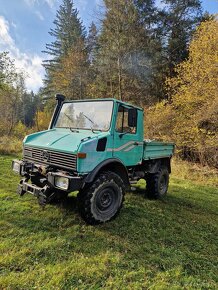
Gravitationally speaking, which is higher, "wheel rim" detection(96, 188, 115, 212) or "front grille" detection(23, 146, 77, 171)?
"front grille" detection(23, 146, 77, 171)

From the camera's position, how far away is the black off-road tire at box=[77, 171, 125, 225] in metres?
3.44

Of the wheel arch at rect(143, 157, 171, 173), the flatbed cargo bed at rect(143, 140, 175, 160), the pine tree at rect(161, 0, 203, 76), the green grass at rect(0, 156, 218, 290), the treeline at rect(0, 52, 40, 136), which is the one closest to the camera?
the green grass at rect(0, 156, 218, 290)

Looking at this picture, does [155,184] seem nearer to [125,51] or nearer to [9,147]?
[9,147]

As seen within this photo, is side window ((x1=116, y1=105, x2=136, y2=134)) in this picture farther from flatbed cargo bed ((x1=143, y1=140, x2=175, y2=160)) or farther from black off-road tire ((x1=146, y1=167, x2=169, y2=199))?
black off-road tire ((x1=146, y1=167, x2=169, y2=199))

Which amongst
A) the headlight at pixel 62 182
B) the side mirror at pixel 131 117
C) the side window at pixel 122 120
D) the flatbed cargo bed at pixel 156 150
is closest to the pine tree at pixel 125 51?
the flatbed cargo bed at pixel 156 150

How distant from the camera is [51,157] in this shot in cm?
363

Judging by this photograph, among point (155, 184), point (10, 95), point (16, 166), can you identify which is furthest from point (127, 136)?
point (10, 95)

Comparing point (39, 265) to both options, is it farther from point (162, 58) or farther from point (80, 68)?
point (80, 68)

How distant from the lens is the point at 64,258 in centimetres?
278

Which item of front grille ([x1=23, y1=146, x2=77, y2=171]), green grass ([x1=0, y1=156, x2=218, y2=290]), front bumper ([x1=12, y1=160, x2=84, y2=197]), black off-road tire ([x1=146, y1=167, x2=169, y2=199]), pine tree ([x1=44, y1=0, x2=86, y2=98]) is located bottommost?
green grass ([x1=0, y1=156, x2=218, y2=290])

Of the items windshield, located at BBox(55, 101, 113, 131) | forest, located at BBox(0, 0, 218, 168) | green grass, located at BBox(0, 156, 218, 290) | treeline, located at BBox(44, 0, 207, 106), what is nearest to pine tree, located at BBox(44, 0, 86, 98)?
forest, located at BBox(0, 0, 218, 168)

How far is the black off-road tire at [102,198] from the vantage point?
344 centimetres

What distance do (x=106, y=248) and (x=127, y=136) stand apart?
1.97 meters

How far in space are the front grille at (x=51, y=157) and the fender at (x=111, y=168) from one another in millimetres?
294
